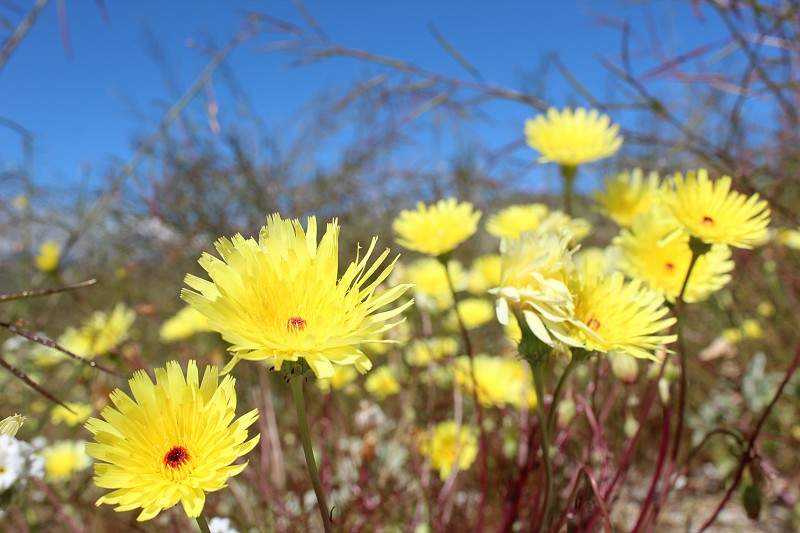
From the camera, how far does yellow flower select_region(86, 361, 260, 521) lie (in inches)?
23.2

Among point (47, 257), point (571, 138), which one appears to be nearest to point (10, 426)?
point (571, 138)

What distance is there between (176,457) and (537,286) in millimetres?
547

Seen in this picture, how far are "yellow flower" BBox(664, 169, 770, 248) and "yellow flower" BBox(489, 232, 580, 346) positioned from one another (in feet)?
0.93

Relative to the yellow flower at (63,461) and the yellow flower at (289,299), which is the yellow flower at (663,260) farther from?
the yellow flower at (63,461)

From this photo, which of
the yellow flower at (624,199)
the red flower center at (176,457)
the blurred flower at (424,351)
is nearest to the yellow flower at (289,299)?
the red flower center at (176,457)

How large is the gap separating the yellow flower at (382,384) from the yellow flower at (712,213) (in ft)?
5.45

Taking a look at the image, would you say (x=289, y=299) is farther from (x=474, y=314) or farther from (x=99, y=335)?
(x=474, y=314)

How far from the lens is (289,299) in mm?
684

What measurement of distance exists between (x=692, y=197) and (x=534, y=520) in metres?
0.67

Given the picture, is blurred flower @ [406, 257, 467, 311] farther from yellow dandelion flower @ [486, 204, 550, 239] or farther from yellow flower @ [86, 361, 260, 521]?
yellow flower @ [86, 361, 260, 521]

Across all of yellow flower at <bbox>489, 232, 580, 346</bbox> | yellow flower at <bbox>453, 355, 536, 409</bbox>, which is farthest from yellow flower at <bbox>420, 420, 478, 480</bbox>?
yellow flower at <bbox>489, 232, 580, 346</bbox>

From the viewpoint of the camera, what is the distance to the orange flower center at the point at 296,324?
25.7 inches

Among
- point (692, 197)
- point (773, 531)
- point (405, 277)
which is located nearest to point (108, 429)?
point (692, 197)

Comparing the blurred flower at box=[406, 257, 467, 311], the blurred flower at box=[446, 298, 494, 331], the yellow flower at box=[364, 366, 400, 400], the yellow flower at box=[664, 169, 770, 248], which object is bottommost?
the yellow flower at box=[364, 366, 400, 400]
